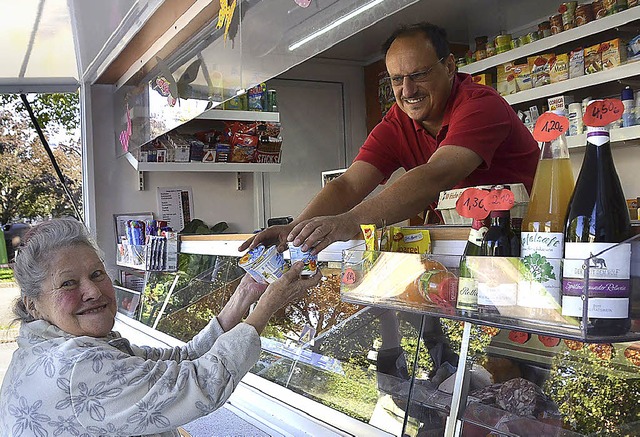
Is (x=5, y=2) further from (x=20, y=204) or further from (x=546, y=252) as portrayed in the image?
(x=546, y=252)

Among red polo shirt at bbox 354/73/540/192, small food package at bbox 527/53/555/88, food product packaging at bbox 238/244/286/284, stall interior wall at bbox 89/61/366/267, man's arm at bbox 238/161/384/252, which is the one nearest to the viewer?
food product packaging at bbox 238/244/286/284

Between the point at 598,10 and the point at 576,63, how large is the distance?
0.96ft

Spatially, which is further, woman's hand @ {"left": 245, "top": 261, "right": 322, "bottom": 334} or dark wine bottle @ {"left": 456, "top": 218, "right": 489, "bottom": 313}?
woman's hand @ {"left": 245, "top": 261, "right": 322, "bottom": 334}

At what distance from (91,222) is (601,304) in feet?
14.8

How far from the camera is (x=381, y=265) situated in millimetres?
1450

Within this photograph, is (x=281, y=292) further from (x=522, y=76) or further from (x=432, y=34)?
(x=522, y=76)

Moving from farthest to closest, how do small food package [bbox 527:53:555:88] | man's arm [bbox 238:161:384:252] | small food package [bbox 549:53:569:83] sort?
small food package [bbox 527:53:555:88] → small food package [bbox 549:53:569:83] → man's arm [bbox 238:161:384:252]

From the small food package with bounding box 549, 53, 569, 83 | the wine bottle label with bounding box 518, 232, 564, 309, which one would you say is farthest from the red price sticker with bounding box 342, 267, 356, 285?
the small food package with bounding box 549, 53, 569, 83

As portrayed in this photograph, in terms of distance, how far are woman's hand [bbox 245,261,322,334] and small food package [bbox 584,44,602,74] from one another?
8.97ft

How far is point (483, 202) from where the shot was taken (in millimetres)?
1200

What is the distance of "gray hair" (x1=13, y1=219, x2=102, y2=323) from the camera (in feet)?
4.95

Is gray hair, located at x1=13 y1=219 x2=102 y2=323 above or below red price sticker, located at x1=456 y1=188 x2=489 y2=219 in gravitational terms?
below

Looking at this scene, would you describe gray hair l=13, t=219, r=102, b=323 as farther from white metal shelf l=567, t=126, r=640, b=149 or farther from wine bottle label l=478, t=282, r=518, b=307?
white metal shelf l=567, t=126, r=640, b=149

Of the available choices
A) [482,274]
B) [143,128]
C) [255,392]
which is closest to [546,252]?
[482,274]
